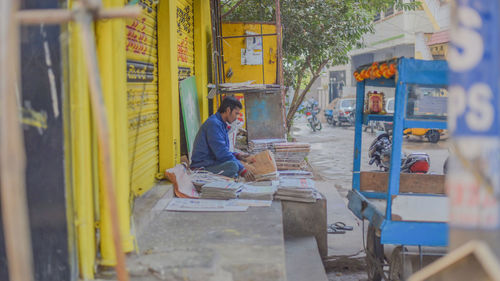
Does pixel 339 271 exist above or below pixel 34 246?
below

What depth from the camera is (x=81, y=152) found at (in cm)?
274

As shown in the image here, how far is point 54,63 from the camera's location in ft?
8.55

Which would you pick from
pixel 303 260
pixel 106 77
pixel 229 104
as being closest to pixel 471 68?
pixel 106 77

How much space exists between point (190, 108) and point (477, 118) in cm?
532

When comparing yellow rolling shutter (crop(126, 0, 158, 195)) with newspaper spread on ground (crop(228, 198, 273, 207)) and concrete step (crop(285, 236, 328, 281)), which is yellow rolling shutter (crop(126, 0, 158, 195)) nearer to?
newspaper spread on ground (crop(228, 198, 273, 207))

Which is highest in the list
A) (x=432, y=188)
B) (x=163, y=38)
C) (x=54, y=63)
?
(x=163, y=38)

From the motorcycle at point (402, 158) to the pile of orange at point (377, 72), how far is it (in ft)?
3.00

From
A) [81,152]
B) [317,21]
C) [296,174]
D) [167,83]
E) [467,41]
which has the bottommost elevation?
[296,174]

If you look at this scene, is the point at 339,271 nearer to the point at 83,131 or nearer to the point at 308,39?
the point at 83,131

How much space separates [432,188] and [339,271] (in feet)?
4.44

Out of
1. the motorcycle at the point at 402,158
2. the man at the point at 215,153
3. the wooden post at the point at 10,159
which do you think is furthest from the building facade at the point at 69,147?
the motorcycle at the point at 402,158

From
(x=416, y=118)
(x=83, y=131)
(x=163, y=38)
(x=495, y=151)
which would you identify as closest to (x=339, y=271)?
(x=416, y=118)

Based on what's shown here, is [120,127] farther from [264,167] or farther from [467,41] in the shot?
[264,167]

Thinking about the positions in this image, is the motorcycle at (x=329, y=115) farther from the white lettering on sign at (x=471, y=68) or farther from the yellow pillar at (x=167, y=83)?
the white lettering on sign at (x=471, y=68)
